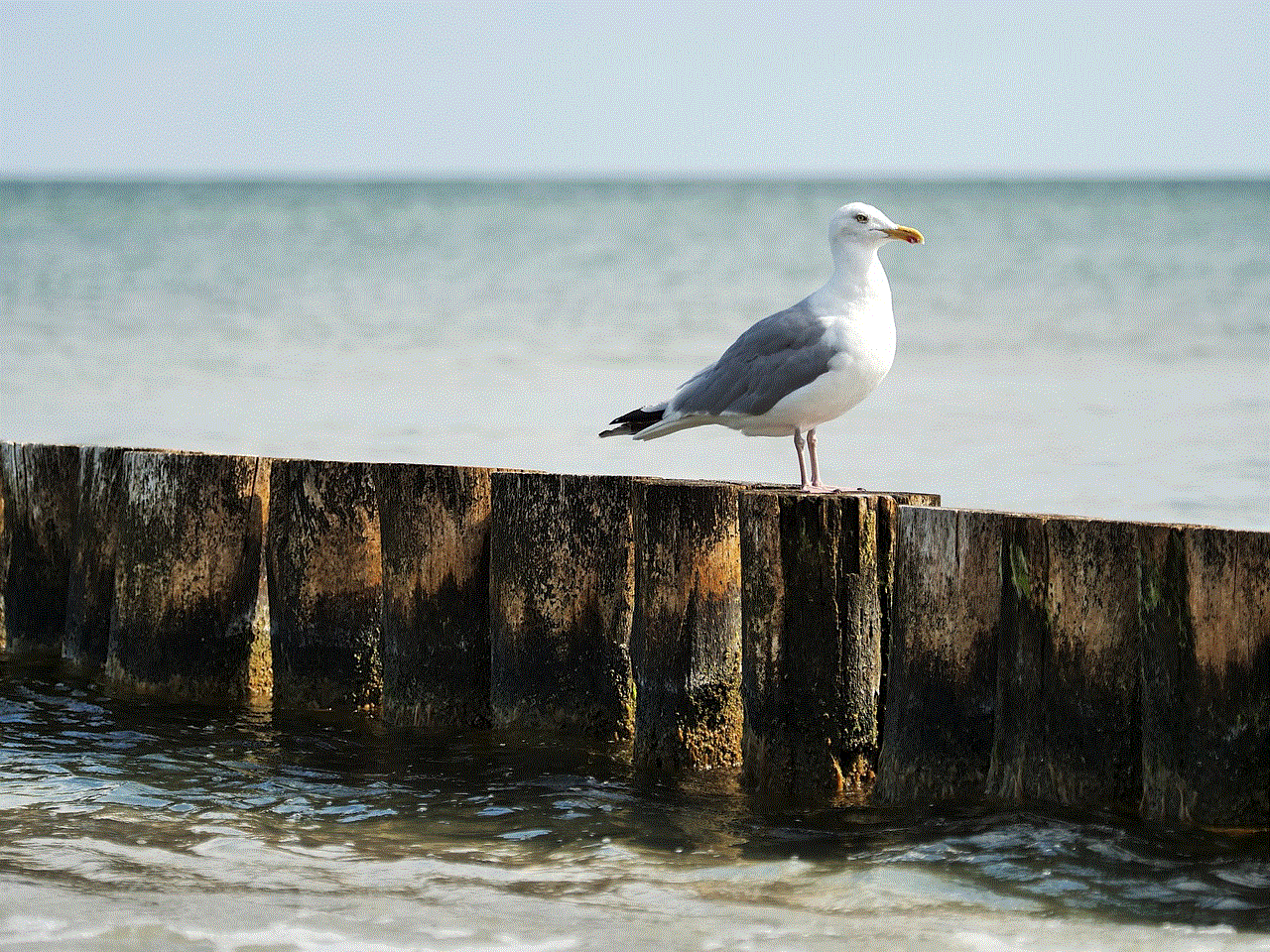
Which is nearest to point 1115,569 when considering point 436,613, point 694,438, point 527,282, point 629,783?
point 629,783

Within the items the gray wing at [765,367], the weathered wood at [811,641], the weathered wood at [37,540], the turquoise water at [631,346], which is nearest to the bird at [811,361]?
the gray wing at [765,367]

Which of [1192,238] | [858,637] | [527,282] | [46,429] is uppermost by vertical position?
[1192,238]

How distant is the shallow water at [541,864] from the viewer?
478cm

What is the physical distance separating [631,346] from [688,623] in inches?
680

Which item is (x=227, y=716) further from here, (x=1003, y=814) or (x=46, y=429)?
(x=46, y=429)

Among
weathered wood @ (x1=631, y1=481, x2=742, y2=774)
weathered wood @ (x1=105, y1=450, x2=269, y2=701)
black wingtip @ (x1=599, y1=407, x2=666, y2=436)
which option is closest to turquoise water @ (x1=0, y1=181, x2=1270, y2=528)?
black wingtip @ (x1=599, y1=407, x2=666, y2=436)

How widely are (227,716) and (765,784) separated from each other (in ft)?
8.39

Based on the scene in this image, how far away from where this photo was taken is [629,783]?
6.13 meters

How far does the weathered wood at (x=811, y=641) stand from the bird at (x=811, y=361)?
64 centimetres

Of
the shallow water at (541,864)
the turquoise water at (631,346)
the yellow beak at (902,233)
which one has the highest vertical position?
the turquoise water at (631,346)

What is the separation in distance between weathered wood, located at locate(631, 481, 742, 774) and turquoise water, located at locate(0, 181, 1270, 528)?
6.59m

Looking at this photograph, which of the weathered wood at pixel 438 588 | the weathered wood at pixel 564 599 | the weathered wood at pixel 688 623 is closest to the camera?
the weathered wood at pixel 688 623

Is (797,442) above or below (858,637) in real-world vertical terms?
above

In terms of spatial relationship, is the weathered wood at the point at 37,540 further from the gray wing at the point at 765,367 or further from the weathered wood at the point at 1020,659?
the weathered wood at the point at 1020,659
